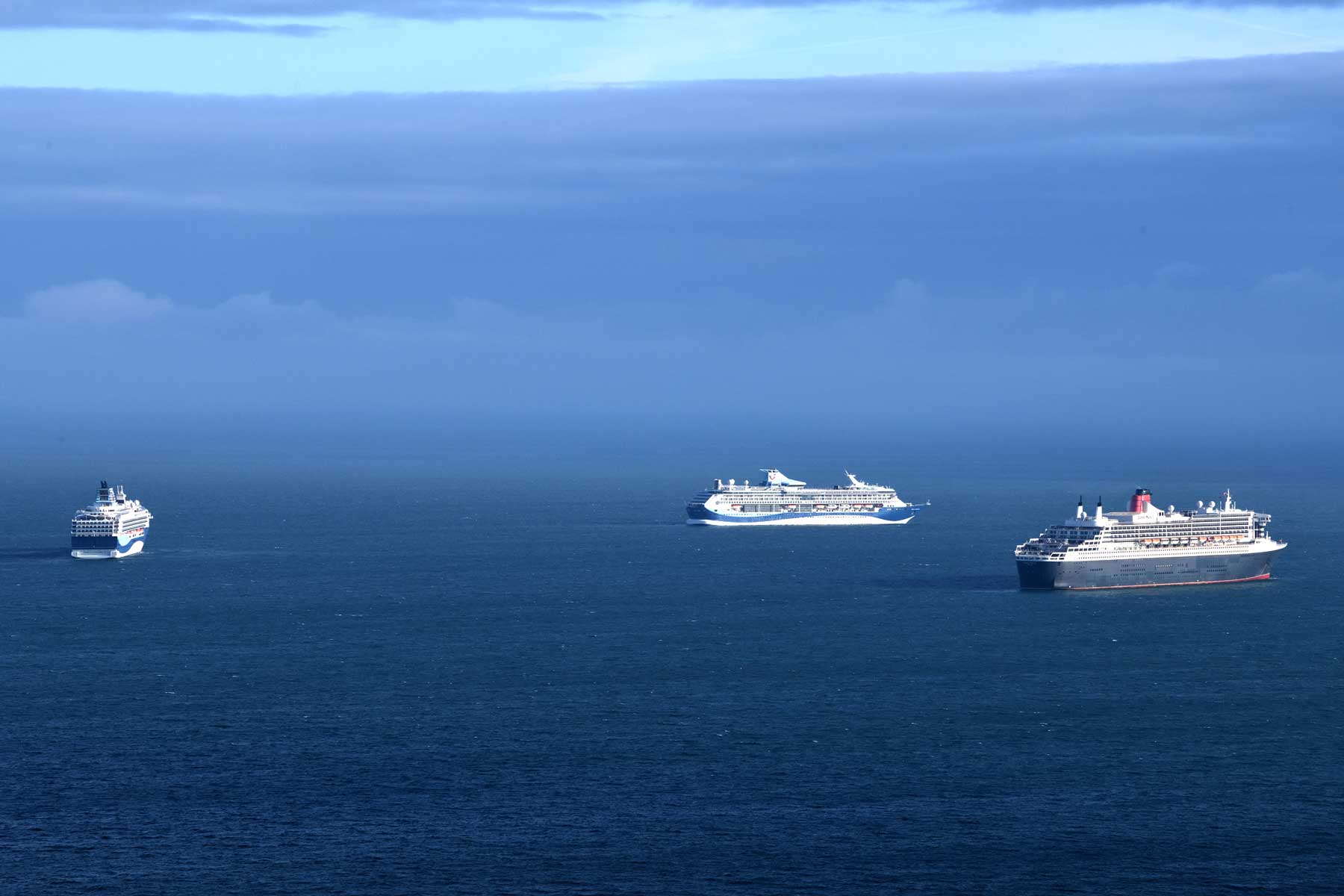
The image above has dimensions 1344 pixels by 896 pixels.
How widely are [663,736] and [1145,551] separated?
6869 cm

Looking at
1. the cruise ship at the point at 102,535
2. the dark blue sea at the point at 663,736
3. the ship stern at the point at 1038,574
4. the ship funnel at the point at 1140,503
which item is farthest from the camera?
the cruise ship at the point at 102,535

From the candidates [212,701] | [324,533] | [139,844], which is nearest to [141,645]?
[212,701]

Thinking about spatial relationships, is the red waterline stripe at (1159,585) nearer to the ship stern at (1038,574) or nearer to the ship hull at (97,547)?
the ship stern at (1038,574)

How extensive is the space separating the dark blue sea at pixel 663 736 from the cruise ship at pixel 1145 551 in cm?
254

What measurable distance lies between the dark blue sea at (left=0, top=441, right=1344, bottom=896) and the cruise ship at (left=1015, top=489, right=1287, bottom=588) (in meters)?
2.54

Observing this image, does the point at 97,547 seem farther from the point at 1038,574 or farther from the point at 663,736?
the point at 663,736

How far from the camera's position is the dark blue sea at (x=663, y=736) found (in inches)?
2384

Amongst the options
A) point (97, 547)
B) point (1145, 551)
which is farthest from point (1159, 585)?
point (97, 547)

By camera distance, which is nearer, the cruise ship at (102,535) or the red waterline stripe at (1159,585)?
the red waterline stripe at (1159,585)

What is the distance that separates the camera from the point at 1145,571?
136000 mm

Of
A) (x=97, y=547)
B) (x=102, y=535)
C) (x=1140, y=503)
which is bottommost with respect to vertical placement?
(x=97, y=547)

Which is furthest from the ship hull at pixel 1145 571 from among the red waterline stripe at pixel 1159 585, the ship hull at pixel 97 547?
the ship hull at pixel 97 547

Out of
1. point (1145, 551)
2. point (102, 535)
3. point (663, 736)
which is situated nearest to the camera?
point (663, 736)

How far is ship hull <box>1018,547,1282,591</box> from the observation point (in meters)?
132
